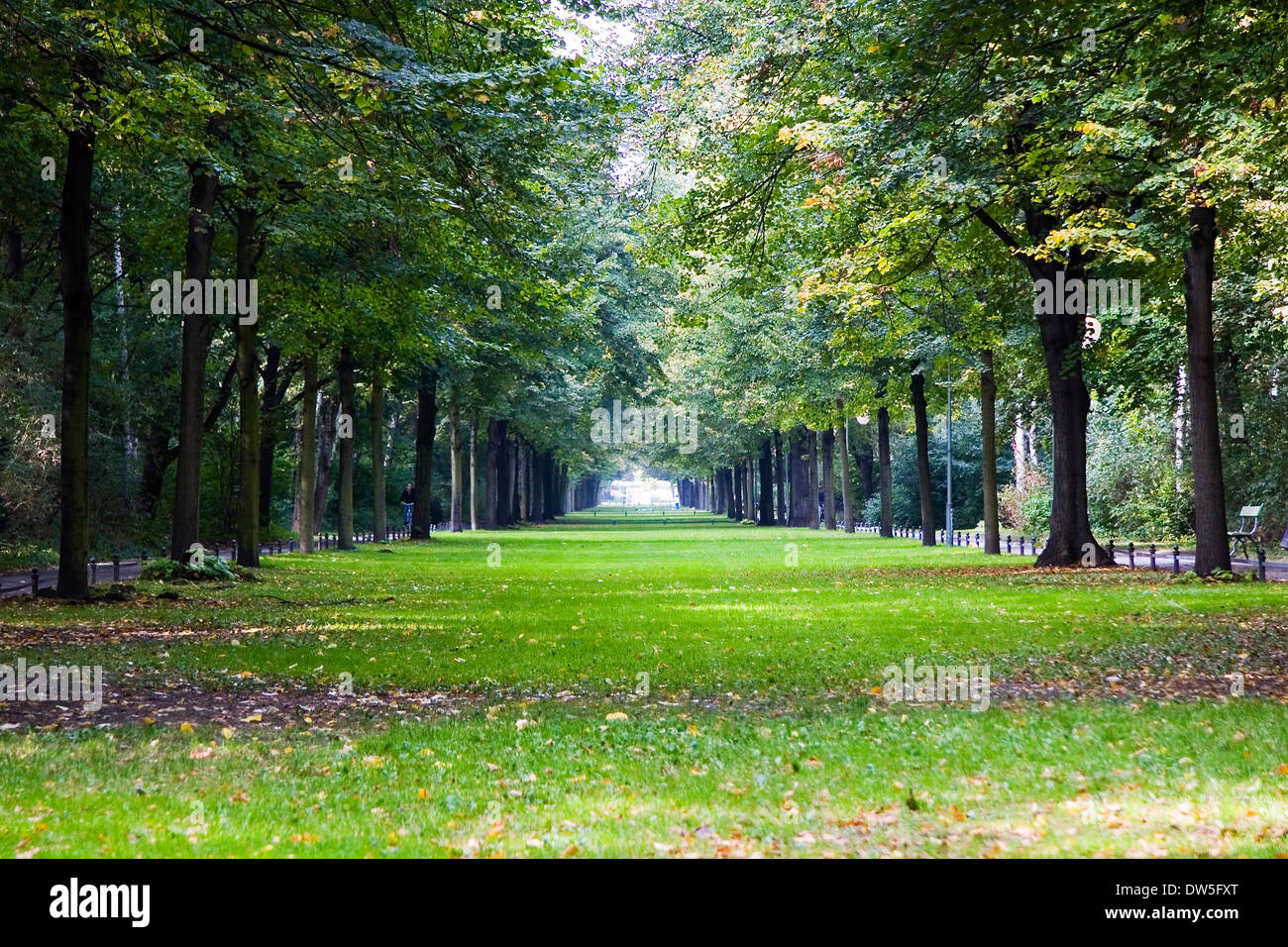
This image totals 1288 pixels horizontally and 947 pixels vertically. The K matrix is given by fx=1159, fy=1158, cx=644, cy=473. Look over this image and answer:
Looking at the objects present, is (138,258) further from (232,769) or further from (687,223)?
(232,769)

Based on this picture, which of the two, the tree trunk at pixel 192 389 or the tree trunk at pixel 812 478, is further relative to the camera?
the tree trunk at pixel 812 478

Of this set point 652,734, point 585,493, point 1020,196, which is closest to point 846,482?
point 1020,196

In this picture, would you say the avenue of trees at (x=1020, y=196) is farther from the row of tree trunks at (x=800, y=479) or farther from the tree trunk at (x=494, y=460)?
the row of tree trunks at (x=800, y=479)

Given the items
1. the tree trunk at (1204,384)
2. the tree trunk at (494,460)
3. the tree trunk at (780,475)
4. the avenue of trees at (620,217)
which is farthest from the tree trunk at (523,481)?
the tree trunk at (1204,384)

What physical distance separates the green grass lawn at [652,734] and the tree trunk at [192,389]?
357 centimetres

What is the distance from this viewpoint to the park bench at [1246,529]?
2912 cm

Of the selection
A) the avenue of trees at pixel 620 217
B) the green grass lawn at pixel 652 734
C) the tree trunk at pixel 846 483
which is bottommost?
the green grass lawn at pixel 652 734

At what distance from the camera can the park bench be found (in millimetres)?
29116

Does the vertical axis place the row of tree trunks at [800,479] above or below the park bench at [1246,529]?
above

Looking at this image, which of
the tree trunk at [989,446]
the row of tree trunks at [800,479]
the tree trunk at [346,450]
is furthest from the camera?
the row of tree trunks at [800,479]

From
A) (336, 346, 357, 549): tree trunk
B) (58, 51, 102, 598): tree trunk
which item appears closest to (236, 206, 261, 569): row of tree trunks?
(58, 51, 102, 598): tree trunk

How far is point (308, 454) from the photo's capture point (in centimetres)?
3097

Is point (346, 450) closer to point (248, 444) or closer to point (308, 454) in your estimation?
point (308, 454)

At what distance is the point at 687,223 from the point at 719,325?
26374 mm
